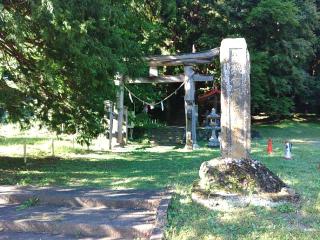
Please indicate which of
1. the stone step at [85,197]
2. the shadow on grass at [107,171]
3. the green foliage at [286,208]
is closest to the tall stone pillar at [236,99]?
the shadow on grass at [107,171]

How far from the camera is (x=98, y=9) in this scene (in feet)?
28.5

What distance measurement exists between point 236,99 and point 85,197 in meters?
2.95

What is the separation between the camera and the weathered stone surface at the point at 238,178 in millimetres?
6941

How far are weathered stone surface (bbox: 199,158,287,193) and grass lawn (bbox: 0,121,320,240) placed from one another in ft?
1.39

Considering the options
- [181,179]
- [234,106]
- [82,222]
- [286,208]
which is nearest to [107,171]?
[181,179]

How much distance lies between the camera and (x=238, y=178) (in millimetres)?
7031

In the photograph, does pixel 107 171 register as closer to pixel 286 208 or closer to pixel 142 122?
pixel 286 208

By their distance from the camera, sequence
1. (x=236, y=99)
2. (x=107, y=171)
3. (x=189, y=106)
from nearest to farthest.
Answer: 1. (x=236, y=99)
2. (x=107, y=171)
3. (x=189, y=106)

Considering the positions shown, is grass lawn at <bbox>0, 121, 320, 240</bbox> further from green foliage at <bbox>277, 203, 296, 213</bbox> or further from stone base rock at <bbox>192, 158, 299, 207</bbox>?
stone base rock at <bbox>192, 158, 299, 207</bbox>

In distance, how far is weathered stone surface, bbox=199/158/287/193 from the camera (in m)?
6.94

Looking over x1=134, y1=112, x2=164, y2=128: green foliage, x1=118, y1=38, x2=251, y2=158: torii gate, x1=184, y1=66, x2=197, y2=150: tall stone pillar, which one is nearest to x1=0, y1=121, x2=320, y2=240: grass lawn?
x1=118, y1=38, x2=251, y2=158: torii gate

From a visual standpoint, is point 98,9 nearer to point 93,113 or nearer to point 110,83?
point 110,83

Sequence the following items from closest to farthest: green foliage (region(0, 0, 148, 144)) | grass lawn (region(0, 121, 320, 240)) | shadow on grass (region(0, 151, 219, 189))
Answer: grass lawn (region(0, 121, 320, 240)) → green foliage (region(0, 0, 148, 144)) → shadow on grass (region(0, 151, 219, 189))

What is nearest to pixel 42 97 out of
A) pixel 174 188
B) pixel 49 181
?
pixel 49 181
